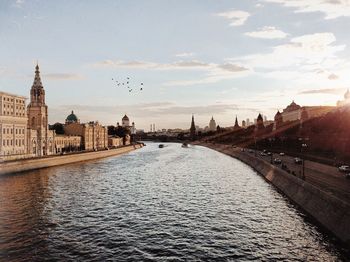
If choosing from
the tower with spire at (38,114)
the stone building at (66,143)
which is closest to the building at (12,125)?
the tower with spire at (38,114)

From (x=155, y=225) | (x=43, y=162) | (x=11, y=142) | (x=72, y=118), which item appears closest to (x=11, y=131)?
(x=11, y=142)

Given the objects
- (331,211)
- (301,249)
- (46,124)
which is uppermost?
(46,124)

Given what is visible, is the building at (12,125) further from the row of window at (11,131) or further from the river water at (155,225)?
the river water at (155,225)

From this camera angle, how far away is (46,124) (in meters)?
120

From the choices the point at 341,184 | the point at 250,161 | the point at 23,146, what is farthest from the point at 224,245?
the point at 23,146

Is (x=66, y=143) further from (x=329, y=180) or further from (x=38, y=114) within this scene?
(x=329, y=180)

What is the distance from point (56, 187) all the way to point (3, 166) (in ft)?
63.5

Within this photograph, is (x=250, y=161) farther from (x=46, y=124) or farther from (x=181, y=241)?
(x=181, y=241)

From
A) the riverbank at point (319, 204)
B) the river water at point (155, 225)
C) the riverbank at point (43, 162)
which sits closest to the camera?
the river water at point (155, 225)

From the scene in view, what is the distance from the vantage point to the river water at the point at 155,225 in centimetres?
2989

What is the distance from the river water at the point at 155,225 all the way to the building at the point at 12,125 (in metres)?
34.6

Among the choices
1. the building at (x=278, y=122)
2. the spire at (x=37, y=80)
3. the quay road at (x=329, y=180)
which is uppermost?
the spire at (x=37, y=80)

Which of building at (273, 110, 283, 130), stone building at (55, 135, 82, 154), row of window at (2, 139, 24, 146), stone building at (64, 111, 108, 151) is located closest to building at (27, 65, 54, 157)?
row of window at (2, 139, 24, 146)

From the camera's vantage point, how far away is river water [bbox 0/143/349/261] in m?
29.9
